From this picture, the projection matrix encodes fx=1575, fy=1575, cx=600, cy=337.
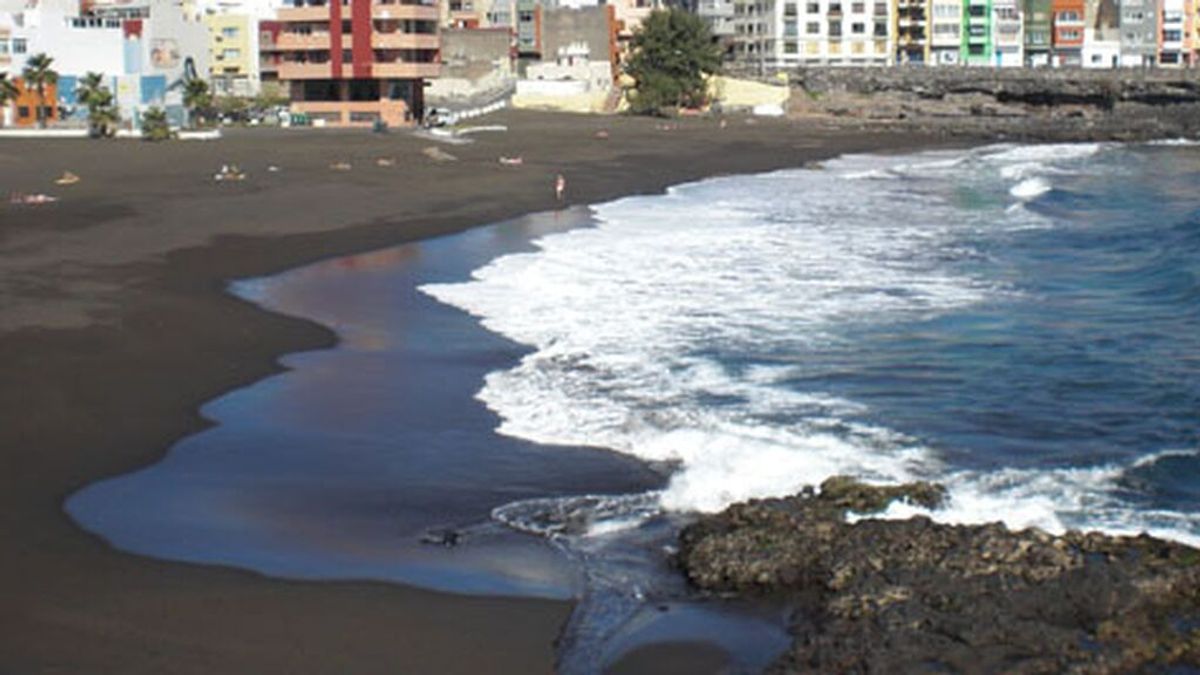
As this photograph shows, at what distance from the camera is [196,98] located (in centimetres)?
6819

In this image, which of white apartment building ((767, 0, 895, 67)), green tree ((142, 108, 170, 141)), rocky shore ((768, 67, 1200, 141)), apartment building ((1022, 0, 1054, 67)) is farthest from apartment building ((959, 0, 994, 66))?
green tree ((142, 108, 170, 141))

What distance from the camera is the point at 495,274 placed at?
26.9 m

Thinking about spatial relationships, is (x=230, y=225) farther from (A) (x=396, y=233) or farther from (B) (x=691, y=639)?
(B) (x=691, y=639)

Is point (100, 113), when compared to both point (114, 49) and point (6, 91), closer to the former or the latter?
point (6, 91)

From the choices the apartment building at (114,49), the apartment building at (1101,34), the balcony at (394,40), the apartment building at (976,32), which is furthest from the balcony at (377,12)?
the apartment building at (1101,34)

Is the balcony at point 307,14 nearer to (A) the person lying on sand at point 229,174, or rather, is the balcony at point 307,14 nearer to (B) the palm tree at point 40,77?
(B) the palm tree at point 40,77

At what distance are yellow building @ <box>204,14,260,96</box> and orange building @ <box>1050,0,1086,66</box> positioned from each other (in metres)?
61.3

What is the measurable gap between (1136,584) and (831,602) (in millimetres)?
1834

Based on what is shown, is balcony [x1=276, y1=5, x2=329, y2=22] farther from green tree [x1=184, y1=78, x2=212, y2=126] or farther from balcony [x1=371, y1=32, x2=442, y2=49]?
green tree [x1=184, y1=78, x2=212, y2=126]

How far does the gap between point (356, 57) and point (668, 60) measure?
1941 cm

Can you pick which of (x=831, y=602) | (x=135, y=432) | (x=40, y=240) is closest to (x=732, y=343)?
(x=135, y=432)

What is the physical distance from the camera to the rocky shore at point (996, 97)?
89.2m

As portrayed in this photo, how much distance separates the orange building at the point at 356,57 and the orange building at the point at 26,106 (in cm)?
1174

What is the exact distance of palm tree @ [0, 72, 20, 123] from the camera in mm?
62531
